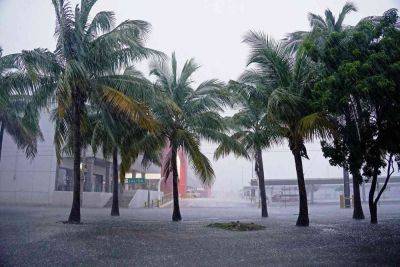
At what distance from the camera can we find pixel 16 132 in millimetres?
23766

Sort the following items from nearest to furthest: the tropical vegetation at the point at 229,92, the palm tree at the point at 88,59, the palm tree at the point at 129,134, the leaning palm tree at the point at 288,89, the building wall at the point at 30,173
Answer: the tropical vegetation at the point at 229,92, the leaning palm tree at the point at 288,89, the palm tree at the point at 88,59, the palm tree at the point at 129,134, the building wall at the point at 30,173

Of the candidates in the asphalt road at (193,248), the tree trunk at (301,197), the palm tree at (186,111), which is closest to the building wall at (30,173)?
the palm tree at (186,111)

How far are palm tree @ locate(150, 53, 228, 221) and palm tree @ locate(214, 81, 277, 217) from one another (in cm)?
103

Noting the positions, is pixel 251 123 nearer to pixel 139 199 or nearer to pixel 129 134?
pixel 129 134

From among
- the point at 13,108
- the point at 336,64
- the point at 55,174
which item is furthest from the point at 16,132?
the point at 336,64

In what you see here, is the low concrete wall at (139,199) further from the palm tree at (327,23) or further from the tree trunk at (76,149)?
the palm tree at (327,23)

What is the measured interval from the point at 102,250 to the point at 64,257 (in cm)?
118

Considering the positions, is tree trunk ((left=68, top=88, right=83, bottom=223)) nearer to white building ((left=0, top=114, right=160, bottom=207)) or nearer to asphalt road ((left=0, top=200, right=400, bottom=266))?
asphalt road ((left=0, top=200, right=400, bottom=266))

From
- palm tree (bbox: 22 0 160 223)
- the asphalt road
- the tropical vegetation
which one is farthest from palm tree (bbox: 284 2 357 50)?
the asphalt road

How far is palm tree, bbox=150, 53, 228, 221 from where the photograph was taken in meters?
18.4

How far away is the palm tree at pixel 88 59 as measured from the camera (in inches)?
590

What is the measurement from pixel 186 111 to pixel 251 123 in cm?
451

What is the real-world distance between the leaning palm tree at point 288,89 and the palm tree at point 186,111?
3.10m

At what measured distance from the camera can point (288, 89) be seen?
15195 mm
